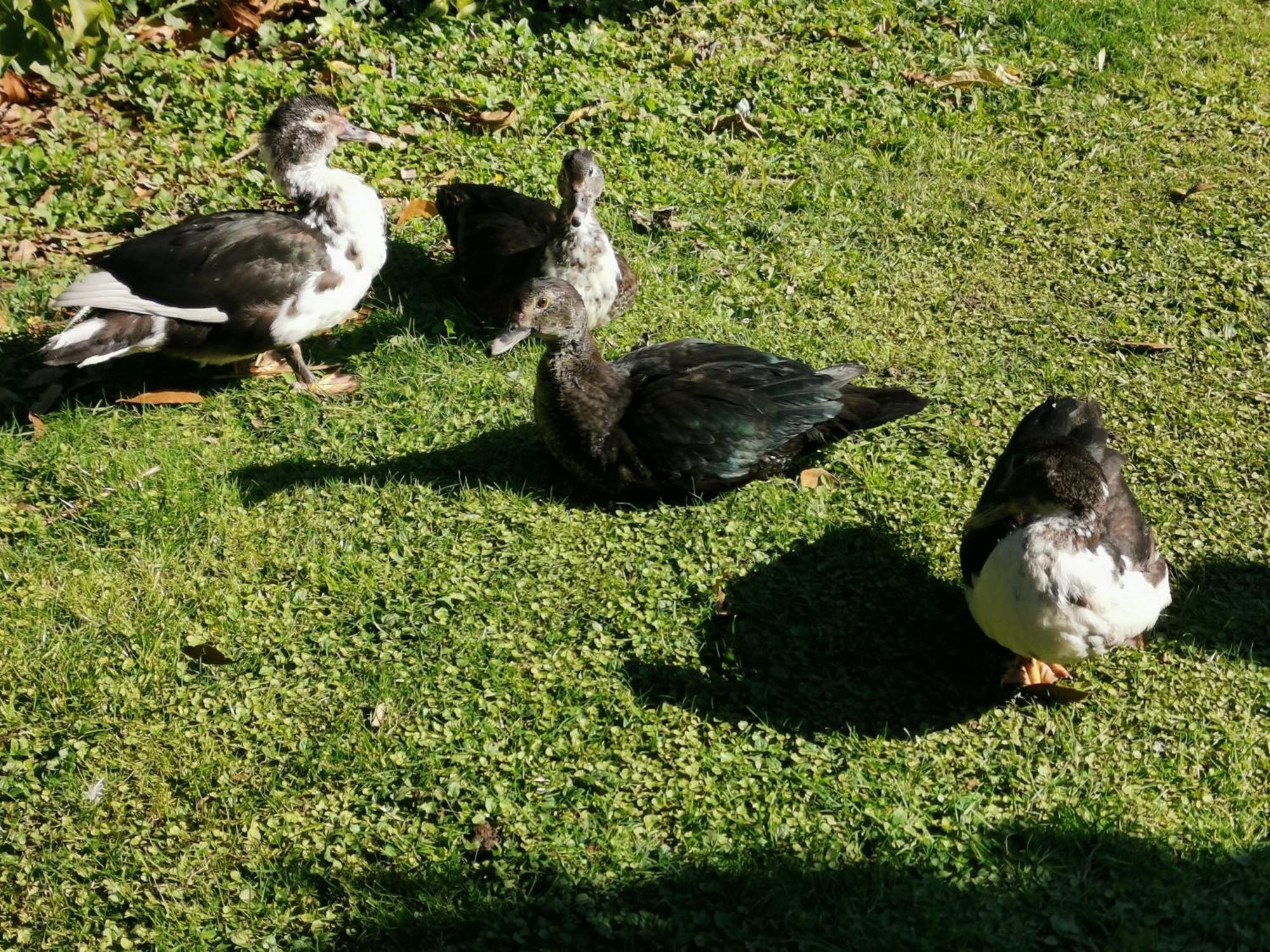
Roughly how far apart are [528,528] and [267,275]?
1.74 metres

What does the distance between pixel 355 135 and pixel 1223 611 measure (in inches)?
182

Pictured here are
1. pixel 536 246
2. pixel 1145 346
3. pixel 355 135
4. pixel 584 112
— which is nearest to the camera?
pixel 355 135

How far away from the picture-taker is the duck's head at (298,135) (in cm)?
556

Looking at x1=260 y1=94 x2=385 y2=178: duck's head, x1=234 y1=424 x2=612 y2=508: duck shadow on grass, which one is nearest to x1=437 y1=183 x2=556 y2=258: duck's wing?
x1=260 y1=94 x2=385 y2=178: duck's head

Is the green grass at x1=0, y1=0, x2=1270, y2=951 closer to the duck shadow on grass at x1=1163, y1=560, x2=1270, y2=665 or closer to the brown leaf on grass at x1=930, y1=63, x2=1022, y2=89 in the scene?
the duck shadow on grass at x1=1163, y1=560, x2=1270, y2=665

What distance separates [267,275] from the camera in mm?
5277

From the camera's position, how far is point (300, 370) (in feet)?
18.4

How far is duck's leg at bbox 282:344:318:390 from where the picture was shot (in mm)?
5574

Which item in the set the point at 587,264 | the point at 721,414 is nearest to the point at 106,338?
the point at 587,264

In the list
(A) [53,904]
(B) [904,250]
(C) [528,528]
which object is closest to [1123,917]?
(C) [528,528]

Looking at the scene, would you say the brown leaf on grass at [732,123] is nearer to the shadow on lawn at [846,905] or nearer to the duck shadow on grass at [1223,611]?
the duck shadow on grass at [1223,611]

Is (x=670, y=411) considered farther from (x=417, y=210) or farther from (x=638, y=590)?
(x=417, y=210)

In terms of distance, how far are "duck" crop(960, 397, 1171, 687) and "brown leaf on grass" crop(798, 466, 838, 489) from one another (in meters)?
0.88

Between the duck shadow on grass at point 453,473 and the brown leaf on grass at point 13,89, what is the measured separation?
3.75m
